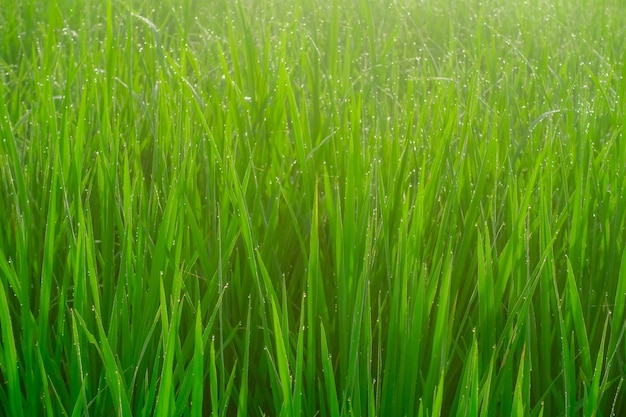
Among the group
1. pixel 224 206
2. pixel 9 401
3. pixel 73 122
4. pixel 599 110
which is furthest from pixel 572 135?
pixel 9 401

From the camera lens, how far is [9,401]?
2.52 ft

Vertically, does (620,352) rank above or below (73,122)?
below

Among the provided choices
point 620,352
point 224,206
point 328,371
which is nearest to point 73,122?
point 224,206

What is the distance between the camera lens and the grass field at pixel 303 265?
76 cm

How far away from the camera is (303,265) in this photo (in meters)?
1.02

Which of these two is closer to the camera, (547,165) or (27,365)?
(27,365)

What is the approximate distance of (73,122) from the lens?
1.24 metres

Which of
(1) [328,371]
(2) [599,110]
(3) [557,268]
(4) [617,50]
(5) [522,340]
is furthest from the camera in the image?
(4) [617,50]

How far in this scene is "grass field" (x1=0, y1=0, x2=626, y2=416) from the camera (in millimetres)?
763

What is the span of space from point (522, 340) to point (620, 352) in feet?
0.42

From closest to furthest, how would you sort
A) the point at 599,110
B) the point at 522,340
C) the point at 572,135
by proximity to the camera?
the point at 522,340
the point at 572,135
the point at 599,110

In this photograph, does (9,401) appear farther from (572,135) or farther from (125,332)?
(572,135)

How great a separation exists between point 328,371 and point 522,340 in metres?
0.24

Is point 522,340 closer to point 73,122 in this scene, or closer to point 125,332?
point 125,332
